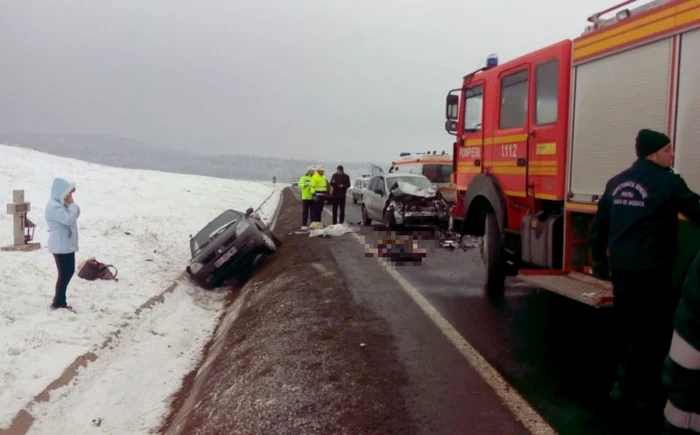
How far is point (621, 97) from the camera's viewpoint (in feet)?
16.9

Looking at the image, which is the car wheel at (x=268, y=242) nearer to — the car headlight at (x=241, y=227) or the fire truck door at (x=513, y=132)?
the car headlight at (x=241, y=227)

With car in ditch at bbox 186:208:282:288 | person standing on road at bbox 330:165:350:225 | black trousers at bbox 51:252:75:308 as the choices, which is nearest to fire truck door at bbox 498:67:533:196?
car in ditch at bbox 186:208:282:288

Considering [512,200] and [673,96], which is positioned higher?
[673,96]

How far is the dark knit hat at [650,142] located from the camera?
154 inches

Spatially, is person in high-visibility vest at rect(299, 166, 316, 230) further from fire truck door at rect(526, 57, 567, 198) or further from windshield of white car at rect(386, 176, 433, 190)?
fire truck door at rect(526, 57, 567, 198)

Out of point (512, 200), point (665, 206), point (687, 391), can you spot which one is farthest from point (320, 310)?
point (687, 391)

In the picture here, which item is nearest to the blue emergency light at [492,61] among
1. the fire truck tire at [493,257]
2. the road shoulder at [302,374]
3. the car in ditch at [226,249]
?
the fire truck tire at [493,257]

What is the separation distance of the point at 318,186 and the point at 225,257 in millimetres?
5876

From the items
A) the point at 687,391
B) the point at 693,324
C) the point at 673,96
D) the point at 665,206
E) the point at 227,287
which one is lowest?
the point at 227,287

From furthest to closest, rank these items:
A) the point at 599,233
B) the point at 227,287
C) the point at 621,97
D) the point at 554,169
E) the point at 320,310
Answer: the point at 227,287 → the point at 320,310 → the point at 554,169 → the point at 621,97 → the point at 599,233

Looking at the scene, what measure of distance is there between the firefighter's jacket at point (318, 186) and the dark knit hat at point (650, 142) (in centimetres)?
1239

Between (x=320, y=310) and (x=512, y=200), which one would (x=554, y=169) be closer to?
(x=512, y=200)

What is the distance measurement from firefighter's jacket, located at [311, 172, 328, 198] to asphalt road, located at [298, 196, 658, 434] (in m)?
6.42

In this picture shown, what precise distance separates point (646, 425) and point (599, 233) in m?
1.36
